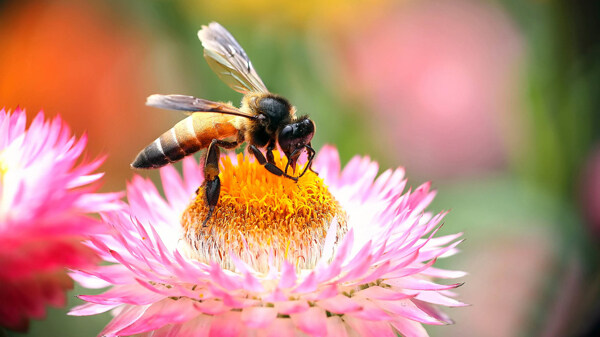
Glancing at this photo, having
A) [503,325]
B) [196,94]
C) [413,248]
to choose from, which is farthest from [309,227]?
[196,94]

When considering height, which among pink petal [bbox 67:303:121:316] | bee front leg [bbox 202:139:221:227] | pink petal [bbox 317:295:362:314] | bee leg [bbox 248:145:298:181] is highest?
bee leg [bbox 248:145:298:181]

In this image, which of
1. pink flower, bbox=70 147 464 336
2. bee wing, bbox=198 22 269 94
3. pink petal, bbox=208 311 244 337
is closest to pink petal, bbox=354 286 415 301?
pink flower, bbox=70 147 464 336

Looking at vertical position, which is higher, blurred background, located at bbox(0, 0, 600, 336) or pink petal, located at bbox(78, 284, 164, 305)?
blurred background, located at bbox(0, 0, 600, 336)

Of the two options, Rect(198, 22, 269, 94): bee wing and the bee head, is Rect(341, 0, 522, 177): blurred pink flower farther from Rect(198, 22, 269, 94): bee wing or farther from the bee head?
the bee head

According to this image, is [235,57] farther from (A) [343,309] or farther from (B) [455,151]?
(B) [455,151]

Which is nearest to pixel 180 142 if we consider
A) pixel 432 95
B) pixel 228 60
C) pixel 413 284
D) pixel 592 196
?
pixel 228 60

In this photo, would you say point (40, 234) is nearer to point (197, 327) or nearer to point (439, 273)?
point (197, 327)

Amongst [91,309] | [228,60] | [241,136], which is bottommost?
[91,309]
